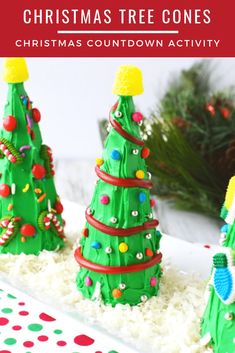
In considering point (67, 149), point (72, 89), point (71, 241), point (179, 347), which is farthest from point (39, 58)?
point (179, 347)

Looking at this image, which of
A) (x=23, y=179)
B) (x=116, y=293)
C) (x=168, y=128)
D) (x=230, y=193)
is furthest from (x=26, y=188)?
(x=168, y=128)

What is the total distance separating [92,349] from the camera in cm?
177

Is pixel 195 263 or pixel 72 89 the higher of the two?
pixel 72 89

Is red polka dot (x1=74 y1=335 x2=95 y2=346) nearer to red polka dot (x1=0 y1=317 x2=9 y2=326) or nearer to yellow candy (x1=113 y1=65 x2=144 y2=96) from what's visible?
red polka dot (x1=0 y1=317 x2=9 y2=326)

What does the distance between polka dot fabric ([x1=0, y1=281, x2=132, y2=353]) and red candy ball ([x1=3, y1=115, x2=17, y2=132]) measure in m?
0.48

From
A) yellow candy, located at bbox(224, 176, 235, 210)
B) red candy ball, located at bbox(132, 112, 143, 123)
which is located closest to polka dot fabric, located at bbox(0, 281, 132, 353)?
yellow candy, located at bbox(224, 176, 235, 210)

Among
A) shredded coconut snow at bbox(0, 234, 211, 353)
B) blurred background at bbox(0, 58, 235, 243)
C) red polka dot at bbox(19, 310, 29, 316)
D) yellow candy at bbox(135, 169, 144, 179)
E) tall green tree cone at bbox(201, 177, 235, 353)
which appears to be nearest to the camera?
tall green tree cone at bbox(201, 177, 235, 353)

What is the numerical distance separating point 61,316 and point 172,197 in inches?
54.4

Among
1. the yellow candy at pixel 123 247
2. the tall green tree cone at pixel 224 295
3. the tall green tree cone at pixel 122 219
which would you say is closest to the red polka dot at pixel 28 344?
the tall green tree cone at pixel 122 219

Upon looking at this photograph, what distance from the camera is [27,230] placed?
2.04 m

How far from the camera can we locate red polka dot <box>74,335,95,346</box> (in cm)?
178

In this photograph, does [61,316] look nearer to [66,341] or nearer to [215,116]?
[66,341]

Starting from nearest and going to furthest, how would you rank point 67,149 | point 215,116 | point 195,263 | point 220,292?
point 220,292 < point 195,263 < point 215,116 < point 67,149

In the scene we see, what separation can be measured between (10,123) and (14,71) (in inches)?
6.0
